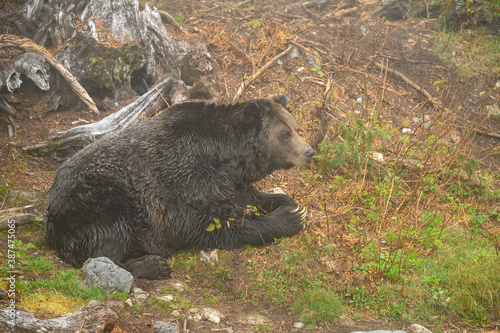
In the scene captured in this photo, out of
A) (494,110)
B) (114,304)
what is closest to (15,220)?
(114,304)

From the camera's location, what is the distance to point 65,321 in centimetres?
316

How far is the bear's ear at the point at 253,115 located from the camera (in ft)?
17.9

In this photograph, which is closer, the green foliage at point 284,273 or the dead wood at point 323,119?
the green foliage at point 284,273

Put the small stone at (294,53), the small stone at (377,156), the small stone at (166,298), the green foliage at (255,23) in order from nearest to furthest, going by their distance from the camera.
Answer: the small stone at (166,298), the small stone at (377,156), the small stone at (294,53), the green foliage at (255,23)

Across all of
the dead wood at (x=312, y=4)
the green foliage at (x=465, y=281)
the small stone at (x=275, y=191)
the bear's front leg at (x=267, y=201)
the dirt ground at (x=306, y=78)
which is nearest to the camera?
the green foliage at (x=465, y=281)

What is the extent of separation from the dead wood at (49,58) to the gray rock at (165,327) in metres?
5.19

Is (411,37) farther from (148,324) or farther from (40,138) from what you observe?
(148,324)

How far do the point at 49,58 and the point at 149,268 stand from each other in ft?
15.7

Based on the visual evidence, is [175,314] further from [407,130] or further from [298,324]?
[407,130]

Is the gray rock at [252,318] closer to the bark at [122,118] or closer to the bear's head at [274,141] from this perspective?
the bear's head at [274,141]

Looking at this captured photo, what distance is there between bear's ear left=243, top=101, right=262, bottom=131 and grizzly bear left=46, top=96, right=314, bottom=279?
14mm

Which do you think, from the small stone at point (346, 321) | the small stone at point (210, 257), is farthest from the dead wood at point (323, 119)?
the small stone at point (346, 321)

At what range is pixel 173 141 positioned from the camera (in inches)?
217

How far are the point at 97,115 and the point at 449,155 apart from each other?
683cm
